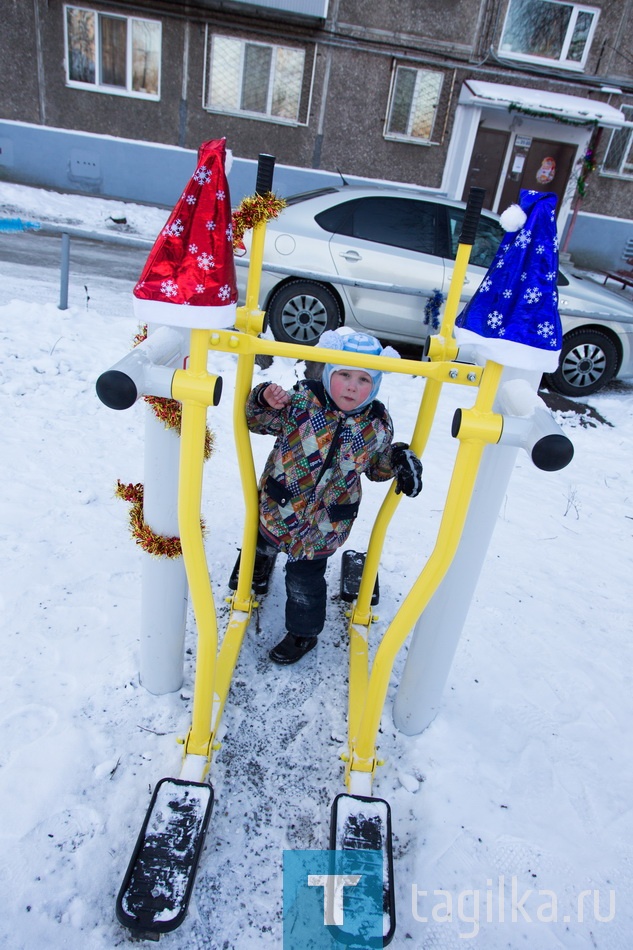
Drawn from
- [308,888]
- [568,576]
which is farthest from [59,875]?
[568,576]

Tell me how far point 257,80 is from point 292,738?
12141 millimetres

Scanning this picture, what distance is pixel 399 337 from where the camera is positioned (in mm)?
5383

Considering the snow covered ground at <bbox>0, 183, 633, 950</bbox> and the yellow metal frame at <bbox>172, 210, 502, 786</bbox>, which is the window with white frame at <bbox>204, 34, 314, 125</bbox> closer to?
A: the snow covered ground at <bbox>0, 183, 633, 950</bbox>

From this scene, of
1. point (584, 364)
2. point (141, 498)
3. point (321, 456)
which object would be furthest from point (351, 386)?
point (584, 364)

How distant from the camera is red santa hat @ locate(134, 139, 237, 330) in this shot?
4.58 ft

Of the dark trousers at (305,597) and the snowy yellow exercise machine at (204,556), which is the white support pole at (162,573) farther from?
the dark trousers at (305,597)

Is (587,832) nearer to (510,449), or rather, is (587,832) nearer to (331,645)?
(331,645)

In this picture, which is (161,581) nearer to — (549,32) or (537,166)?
(537,166)

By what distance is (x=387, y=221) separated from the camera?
5293 mm

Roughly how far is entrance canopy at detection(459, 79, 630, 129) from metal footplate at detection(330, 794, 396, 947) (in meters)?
11.5

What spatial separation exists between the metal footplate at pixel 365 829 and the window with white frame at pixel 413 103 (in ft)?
39.5

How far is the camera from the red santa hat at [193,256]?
1396mm

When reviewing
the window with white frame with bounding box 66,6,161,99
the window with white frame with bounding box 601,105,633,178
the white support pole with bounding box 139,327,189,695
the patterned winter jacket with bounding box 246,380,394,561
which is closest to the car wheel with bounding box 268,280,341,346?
the patterned winter jacket with bounding box 246,380,394,561

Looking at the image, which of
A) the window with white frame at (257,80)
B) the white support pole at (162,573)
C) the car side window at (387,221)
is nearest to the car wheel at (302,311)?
the car side window at (387,221)
